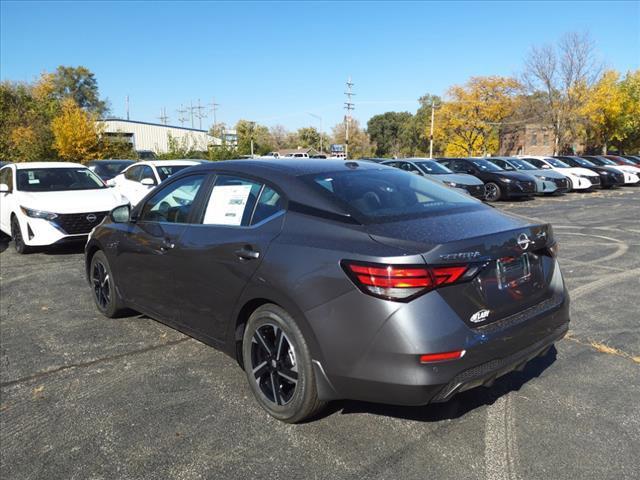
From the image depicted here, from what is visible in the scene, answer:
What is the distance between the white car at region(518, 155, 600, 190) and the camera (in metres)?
21.3

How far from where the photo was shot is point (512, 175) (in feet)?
59.0

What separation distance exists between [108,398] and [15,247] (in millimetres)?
6903

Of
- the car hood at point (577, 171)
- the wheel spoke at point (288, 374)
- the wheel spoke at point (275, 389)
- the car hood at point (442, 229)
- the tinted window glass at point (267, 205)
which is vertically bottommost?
the wheel spoke at point (275, 389)

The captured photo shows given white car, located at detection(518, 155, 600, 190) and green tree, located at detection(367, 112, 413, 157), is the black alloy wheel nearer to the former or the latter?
white car, located at detection(518, 155, 600, 190)

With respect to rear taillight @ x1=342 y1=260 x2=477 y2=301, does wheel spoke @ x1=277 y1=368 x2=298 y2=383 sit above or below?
below

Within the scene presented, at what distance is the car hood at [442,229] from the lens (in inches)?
101

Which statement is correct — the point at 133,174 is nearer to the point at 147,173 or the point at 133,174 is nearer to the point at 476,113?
the point at 147,173

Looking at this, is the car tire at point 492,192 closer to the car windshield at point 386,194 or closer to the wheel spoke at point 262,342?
the car windshield at point 386,194

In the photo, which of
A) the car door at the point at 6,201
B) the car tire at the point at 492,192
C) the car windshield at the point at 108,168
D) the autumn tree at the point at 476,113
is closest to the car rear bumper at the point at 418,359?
the car door at the point at 6,201

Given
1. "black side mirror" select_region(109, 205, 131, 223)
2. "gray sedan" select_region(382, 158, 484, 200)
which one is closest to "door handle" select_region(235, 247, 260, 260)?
"black side mirror" select_region(109, 205, 131, 223)

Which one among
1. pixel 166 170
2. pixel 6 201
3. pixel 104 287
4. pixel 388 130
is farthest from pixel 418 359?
pixel 388 130

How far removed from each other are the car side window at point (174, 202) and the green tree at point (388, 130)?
89.4 metres

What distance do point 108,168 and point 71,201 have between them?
8811 mm

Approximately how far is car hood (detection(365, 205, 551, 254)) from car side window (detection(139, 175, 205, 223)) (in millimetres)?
1708
